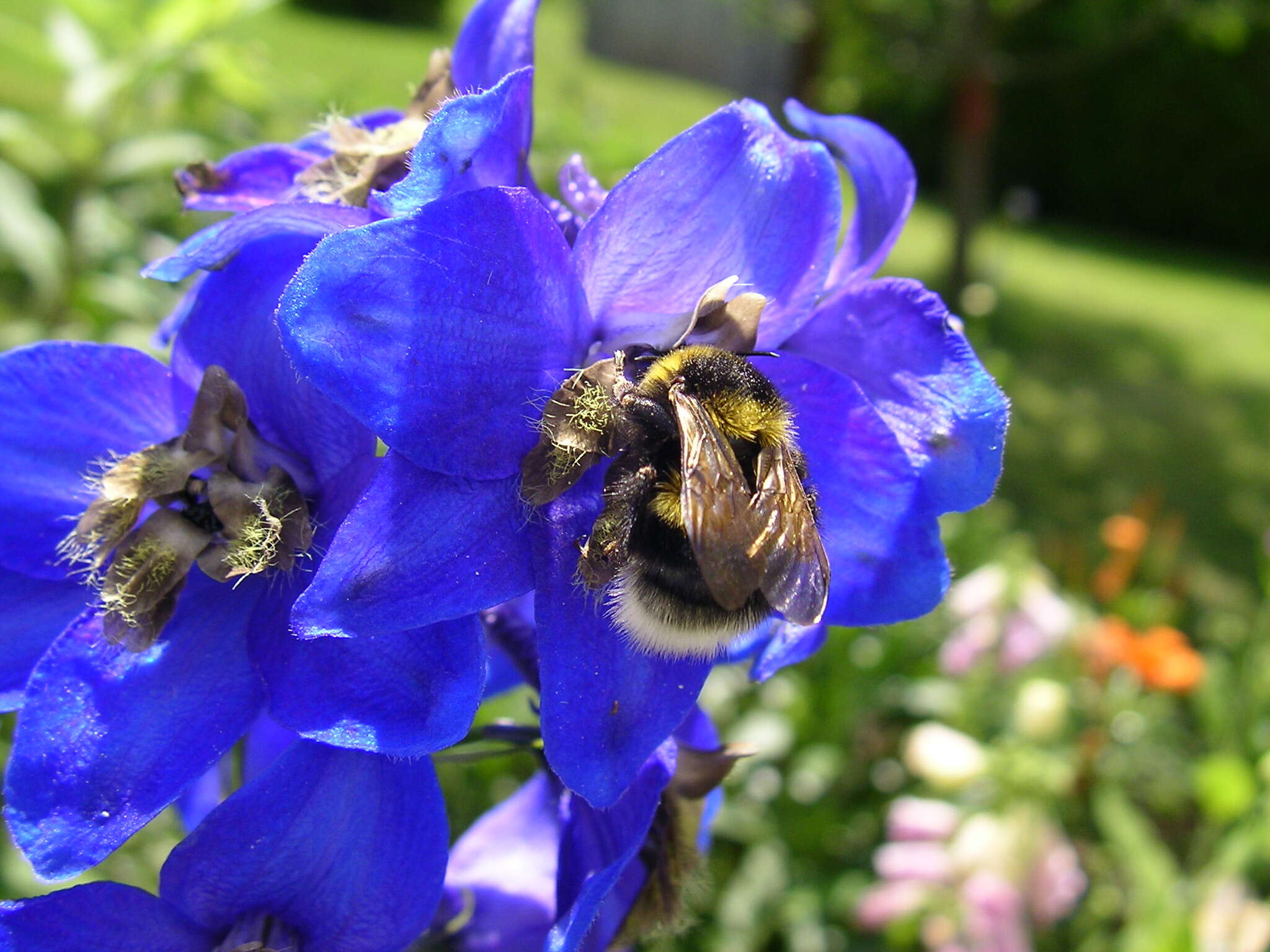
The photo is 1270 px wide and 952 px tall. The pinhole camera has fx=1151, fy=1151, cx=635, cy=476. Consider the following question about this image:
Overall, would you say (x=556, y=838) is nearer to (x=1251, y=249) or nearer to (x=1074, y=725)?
(x=1074, y=725)

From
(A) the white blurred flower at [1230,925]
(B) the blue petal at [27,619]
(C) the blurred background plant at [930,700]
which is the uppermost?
(B) the blue petal at [27,619]

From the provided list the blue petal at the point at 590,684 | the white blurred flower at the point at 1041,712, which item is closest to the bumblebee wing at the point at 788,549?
the blue petal at the point at 590,684

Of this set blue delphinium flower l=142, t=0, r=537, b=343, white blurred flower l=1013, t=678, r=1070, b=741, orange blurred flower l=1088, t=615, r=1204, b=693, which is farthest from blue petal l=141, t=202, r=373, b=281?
orange blurred flower l=1088, t=615, r=1204, b=693

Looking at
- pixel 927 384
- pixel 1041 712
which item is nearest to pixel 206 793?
pixel 927 384

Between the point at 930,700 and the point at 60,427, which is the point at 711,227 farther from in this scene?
the point at 930,700

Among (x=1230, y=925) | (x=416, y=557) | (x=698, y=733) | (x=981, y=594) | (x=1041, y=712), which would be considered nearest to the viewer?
(x=416, y=557)

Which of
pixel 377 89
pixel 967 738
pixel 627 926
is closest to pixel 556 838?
pixel 627 926

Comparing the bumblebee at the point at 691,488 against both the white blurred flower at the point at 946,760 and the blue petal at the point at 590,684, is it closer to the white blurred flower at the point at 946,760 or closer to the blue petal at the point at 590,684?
the blue petal at the point at 590,684
